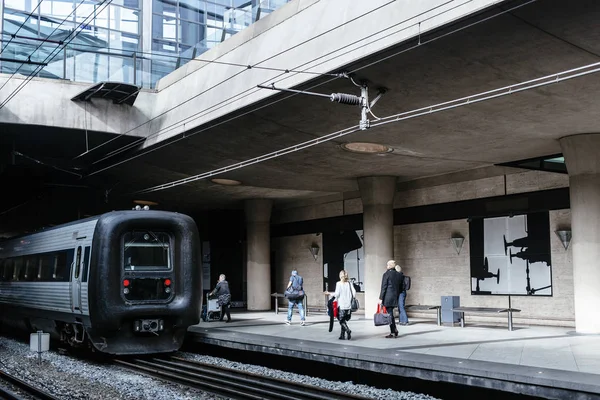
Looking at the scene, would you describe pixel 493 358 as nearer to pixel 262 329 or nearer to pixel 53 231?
pixel 262 329

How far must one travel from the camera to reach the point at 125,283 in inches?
524

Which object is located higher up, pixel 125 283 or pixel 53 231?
pixel 53 231

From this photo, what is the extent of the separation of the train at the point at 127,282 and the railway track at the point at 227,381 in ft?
1.93

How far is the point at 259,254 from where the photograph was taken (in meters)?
26.9

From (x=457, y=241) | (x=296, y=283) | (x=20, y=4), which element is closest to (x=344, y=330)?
(x=296, y=283)

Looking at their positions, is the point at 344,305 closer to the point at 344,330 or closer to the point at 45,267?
the point at 344,330

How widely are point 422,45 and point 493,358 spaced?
5111 millimetres

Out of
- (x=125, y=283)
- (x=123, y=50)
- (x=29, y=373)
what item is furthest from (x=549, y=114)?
(x=123, y=50)

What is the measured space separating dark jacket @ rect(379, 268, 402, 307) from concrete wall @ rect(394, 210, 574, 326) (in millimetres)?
5246

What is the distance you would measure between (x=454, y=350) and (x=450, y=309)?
5170 millimetres

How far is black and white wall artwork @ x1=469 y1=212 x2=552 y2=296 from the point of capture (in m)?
17.2

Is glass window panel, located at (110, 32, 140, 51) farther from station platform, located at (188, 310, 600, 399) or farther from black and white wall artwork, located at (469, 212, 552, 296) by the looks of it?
black and white wall artwork, located at (469, 212, 552, 296)

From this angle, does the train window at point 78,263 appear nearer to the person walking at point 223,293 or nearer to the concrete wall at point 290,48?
the concrete wall at point 290,48

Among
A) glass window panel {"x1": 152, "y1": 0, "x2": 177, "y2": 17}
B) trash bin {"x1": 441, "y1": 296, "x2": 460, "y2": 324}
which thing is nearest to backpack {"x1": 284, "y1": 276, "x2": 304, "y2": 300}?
trash bin {"x1": 441, "y1": 296, "x2": 460, "y2": 324}
